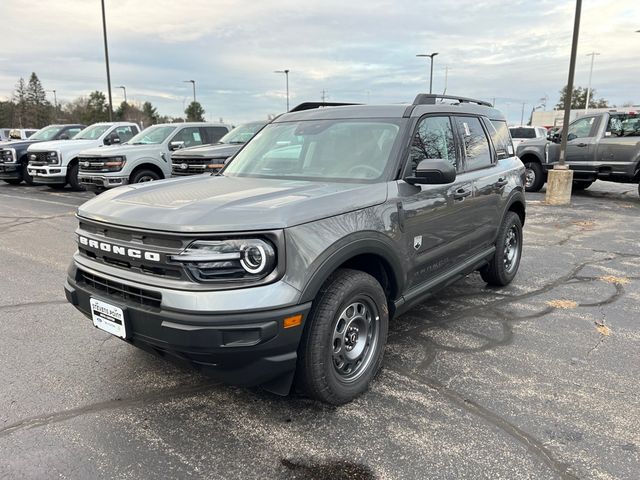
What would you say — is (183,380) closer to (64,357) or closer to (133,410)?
(133,410)

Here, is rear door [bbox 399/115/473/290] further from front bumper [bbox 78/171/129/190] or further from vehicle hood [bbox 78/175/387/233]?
front bumper [bbox 78/171/129/190]

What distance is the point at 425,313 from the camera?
465cm

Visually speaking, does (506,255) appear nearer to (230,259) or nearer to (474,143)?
(474,143)

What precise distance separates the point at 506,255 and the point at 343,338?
3.19 metres

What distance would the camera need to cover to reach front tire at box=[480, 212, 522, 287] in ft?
16.9

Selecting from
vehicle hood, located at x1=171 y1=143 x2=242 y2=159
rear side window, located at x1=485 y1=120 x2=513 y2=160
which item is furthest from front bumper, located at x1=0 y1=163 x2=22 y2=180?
rear side window, located at x1=485 y1=120 x2=513 y2=160

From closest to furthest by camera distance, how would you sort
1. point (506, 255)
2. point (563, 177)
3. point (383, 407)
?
1. point (383, 407)
2. point (506, 255)
3. point (563, 177)

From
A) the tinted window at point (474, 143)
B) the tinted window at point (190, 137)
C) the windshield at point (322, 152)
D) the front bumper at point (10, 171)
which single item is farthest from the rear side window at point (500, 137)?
the front bumper at point (10, 171)

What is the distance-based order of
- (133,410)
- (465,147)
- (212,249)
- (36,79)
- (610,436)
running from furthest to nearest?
(36,79)
(465,147)
(133,410)
(610,436)
(212,249)

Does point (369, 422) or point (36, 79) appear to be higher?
point (36, 79)

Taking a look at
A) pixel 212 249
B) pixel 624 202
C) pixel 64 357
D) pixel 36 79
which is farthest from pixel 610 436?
pixel 36 79

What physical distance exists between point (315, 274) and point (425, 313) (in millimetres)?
2352

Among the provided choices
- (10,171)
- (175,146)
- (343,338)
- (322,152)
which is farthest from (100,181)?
(343,338)

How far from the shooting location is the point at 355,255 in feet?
9.52
